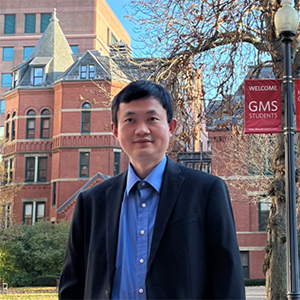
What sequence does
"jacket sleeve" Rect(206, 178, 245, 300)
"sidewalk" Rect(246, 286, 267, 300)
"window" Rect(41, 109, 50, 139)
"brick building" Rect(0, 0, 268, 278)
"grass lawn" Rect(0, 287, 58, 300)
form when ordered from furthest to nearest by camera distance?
"window" Rect(41, 109, 50, 139)
"brick building" Rect(0, 0, 268, 278)
"sidewalk" Rect(246, 286, 267, 300)
"grass lawn" Rect(0, 287, 58, 300)
"jacket sleeve" Rect(206, 178, 245, 300)

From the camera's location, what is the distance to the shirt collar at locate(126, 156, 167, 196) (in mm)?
2807

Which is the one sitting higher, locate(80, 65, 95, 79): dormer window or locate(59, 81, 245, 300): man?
locate(80, 65, 95, 79): dormer window

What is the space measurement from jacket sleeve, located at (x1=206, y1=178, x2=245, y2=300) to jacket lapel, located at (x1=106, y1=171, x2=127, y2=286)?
1.54 feet

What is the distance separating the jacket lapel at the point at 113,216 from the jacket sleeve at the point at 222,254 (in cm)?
47

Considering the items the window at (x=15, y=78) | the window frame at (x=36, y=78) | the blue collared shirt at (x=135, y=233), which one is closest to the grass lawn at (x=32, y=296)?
the blue collared shirt at (x=135, y=233)

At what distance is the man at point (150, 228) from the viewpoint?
8.40ft

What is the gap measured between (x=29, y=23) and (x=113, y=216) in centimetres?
6332

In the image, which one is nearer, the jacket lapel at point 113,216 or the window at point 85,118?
the jacket lapel at point 113,216

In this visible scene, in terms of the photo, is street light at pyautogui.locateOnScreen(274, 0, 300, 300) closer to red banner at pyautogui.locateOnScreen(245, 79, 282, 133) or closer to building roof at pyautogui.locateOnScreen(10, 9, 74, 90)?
red banner at pyautogui.locateOnScreen(245, 79, 282, 133)

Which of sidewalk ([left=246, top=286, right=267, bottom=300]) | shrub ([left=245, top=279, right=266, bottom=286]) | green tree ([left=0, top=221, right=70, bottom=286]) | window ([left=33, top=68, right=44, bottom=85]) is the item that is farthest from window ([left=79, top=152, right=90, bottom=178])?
sidewalk ([left=246, top=286, right=267, bottom=300])

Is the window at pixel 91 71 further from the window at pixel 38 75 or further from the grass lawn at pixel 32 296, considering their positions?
the grass lawn at pixel 32 296

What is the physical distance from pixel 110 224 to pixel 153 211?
0.23m

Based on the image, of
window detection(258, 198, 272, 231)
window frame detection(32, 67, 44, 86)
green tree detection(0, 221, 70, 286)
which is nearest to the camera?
green tree detection(0, 221, 70, 286)

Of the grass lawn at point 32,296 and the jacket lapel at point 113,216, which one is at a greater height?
the jacket lapel at point 113,216
